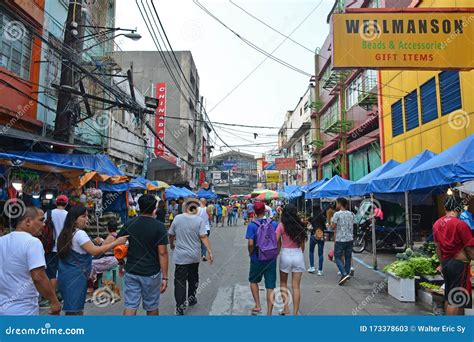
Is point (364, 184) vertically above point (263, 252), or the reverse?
point (364, 184)

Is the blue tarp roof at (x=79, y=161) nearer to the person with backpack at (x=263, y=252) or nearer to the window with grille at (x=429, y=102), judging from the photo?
the person with backpack at (x=263, y=252)

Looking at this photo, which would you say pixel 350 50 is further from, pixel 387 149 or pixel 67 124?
pixel 387 149

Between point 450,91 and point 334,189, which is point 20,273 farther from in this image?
point 450,91

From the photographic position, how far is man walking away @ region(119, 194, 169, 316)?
384 centimetres

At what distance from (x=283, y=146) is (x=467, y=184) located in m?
45.0

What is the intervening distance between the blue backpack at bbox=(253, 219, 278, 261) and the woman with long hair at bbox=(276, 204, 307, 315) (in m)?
0.11

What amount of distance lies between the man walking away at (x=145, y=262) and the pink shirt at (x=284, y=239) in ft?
6.48

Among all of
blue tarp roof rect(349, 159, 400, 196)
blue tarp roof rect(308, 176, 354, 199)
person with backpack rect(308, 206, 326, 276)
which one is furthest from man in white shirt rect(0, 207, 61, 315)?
blue tarp roof rect(308, 176, 354, 199)

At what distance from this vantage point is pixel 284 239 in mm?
5184

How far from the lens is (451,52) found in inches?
273

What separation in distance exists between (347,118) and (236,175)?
49.5 m

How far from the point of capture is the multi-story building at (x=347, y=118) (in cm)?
1870

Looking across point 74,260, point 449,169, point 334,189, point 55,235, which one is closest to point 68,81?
point 55,235

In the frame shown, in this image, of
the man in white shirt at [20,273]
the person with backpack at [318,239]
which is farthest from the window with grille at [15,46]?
the person with backpack at [318,239]
